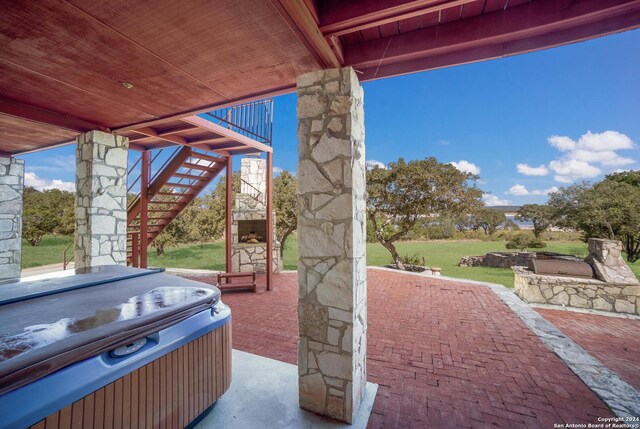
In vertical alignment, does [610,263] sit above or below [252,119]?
below

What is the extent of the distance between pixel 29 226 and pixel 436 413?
59.5 ft

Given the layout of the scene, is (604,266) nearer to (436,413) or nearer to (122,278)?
(436,413)

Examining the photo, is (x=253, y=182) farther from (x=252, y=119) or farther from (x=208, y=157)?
(x=252, y=119)

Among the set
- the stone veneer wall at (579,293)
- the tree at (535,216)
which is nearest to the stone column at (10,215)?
the stone veneer wall at (579,293)

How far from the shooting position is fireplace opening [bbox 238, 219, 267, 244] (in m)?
7.96

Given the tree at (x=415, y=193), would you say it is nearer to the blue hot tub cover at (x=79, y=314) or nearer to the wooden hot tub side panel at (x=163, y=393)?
the blue hot tub cover at (x=79, y=314)

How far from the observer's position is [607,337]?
3822 millimetres

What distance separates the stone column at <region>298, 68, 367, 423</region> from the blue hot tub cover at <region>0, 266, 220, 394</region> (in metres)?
0.86

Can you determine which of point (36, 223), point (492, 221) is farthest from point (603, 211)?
point (36, 223)

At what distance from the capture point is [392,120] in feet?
101

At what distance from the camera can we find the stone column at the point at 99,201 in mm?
3701

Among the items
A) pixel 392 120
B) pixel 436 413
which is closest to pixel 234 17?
pixel 436 413

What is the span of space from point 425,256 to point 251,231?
378 inches

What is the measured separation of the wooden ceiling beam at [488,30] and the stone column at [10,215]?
25.8 feet
